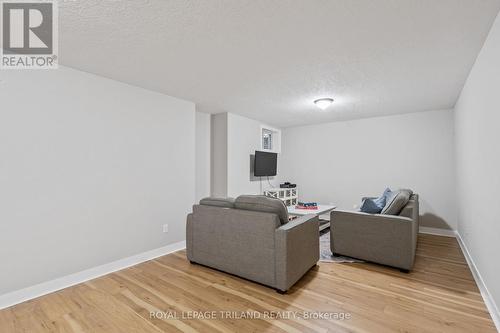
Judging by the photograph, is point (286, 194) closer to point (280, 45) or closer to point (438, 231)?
point (438, 231)

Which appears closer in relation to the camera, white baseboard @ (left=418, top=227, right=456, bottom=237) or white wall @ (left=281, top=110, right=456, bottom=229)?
white baseboard @ (left=418, top=227, right=456, bottom=237)

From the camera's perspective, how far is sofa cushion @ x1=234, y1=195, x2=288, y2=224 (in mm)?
2512

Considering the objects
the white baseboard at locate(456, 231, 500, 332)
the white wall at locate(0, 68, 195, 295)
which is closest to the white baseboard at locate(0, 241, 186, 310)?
the white wall at locate(0, 68, 195, 295)

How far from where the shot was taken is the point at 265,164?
578 cm

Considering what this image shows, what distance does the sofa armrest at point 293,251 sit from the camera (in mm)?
2311

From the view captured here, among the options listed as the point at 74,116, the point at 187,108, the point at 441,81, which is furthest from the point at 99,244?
the point at 441,81

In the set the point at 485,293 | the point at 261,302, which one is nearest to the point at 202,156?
the point at 261,302

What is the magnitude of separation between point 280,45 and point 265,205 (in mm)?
1554

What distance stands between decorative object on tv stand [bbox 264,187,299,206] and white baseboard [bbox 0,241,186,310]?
282cm

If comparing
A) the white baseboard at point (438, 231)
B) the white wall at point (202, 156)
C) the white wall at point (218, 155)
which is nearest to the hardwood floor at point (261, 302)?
the white baseboard at point (438, 231)

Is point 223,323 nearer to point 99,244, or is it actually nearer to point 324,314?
point 324,314

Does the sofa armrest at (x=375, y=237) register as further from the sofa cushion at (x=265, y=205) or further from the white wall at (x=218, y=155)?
the white wall at (x=218, y=155)

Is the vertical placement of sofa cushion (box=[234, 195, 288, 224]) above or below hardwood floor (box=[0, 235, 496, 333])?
above

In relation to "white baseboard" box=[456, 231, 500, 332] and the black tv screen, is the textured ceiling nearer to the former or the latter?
the black tv screen
